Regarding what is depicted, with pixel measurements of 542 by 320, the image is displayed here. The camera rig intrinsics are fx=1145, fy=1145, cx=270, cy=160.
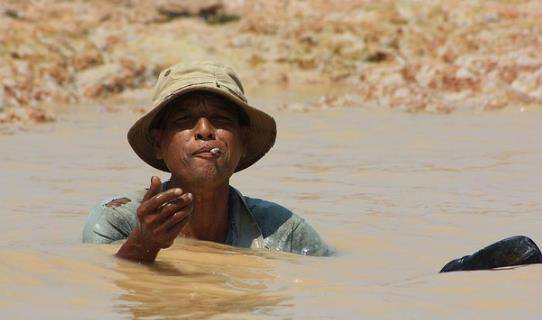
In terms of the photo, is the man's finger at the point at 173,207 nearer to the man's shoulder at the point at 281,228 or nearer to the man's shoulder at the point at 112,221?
the man's shoulder at the point at 112,221

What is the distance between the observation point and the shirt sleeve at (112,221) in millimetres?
4500

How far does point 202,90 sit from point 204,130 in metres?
0.18

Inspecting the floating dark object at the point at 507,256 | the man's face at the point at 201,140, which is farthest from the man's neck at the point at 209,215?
the floating dark object at the point at 507,256

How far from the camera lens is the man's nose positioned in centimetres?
428

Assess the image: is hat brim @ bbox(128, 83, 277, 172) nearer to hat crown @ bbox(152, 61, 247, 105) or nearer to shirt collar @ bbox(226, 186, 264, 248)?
hat crown @ bbox(152, 61, 247, 105)

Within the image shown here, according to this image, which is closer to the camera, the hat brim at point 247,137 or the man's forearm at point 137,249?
the man's forearm at point 137,249

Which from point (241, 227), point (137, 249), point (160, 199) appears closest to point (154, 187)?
point (160, 199)

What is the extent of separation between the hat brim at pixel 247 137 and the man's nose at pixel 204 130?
0.41 ft

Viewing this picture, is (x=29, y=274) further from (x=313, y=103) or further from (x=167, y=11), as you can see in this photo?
(x=167, y=11)

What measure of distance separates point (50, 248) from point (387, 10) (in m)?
17.0

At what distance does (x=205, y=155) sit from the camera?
4273 mm

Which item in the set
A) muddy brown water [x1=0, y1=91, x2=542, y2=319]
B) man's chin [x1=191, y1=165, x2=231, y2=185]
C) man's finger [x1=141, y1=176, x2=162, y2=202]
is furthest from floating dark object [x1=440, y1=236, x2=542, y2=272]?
man's finger [x1=141, y1=176, x2=162, y2=202]

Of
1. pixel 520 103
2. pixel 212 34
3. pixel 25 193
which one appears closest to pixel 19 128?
pixel 25 193

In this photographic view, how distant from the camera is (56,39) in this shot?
1811cm
